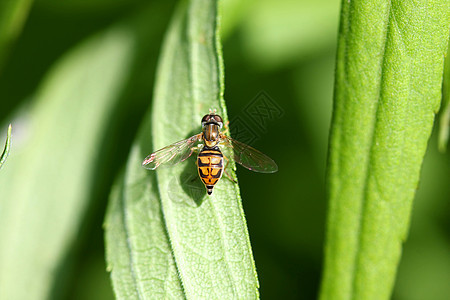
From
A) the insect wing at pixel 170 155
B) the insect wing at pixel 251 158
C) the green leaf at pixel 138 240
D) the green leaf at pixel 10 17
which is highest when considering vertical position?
the green leaf at pixel 10 17

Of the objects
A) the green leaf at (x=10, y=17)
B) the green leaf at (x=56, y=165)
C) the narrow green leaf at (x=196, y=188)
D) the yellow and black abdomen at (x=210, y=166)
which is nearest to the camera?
the narrow green leaf at (x=196, y=188)

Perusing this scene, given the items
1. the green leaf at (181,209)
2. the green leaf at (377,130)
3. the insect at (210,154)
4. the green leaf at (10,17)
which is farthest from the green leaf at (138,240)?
the green leaf at (10,17)

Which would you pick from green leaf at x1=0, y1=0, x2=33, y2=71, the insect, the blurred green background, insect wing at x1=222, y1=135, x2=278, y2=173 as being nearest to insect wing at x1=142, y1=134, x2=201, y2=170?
the insect

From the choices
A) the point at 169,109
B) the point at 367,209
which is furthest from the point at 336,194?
the point at 169,109

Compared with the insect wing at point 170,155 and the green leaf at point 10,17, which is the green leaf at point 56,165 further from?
the insect wing at point 170,155

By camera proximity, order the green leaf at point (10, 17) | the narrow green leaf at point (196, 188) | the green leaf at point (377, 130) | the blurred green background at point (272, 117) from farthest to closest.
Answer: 1. the blurred green background at point (272, 117)
2. the green leaf at point (10, 17)
3. the narrow green leaf at point (196, 188)
4. the green leaf at point (377, 130)

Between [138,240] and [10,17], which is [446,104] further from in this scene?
[10,17]

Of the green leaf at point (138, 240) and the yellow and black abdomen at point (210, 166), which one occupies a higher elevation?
the yellow and black abdomen at point (210, 166)

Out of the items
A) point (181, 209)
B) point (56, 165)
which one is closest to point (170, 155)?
point (181, 209)

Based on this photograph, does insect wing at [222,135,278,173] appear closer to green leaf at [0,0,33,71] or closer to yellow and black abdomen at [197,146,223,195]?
yellow and black abdomen at [197,146,223,195]
